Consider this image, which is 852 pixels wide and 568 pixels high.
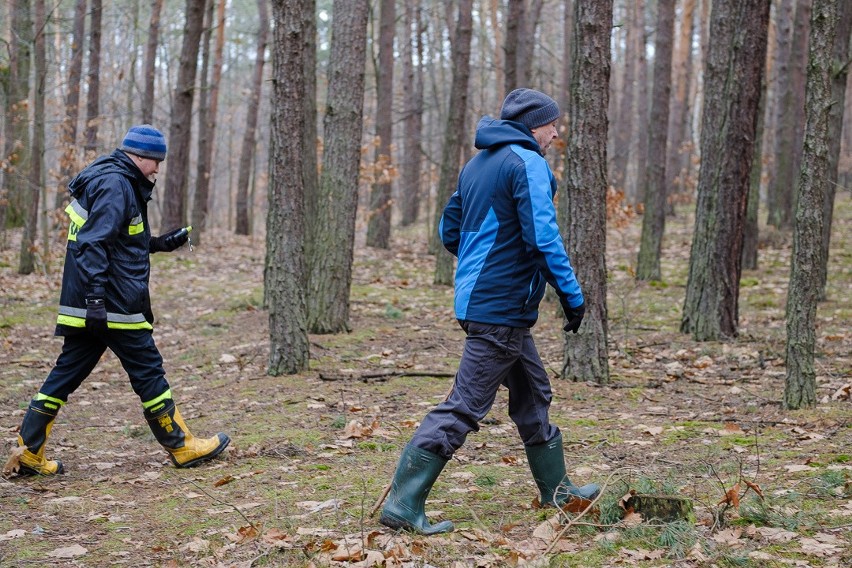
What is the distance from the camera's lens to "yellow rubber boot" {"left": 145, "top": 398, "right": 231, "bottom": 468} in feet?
19.0

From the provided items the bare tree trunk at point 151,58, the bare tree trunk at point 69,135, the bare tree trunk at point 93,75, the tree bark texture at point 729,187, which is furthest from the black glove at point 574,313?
the bare tree trunk at point 151,58

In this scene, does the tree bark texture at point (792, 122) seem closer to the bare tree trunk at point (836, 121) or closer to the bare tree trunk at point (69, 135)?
the bare tree trunk at point (836, 121)

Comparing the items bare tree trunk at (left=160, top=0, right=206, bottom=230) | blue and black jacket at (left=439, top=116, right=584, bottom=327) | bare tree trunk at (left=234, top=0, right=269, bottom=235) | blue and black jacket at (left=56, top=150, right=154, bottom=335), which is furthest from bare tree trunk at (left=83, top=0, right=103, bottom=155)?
blue and black jacket at (left=439, top=116, right=584, bottom=327)

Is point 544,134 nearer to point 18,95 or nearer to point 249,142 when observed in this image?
point 18,95

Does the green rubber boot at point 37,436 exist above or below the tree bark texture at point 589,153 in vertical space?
below

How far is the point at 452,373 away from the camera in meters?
8.55

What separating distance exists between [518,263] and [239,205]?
76.1ft

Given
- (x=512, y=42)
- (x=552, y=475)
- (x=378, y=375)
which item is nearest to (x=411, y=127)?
(x=512, y=42)

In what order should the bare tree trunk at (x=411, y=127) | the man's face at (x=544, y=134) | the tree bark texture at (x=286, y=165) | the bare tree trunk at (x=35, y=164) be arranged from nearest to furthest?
1. the man's face at (x=544, y=134)
2. the tree bark texture at (x=286, y=165)
3. the bare tree trunk at (x=35, y=164)
4. the bare tree trunk at (x=411, y=127)

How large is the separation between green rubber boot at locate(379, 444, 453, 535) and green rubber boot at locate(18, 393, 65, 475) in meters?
2.77

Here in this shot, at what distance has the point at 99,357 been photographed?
5.73 metres

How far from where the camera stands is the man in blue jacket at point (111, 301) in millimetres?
5500

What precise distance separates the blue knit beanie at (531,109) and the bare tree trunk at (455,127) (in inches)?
435

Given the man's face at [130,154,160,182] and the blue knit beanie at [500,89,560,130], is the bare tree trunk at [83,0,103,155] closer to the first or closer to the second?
the man's face at [130,154,160,182]
